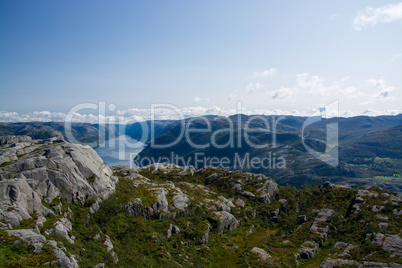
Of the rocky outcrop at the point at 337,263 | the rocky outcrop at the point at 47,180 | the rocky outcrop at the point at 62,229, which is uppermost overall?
the rocky outcrop at the point at 47,180

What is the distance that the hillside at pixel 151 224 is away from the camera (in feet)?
98.4

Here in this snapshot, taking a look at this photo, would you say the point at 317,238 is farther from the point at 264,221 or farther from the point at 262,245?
the point at 264,221

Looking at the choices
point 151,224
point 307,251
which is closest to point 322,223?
point 307,251

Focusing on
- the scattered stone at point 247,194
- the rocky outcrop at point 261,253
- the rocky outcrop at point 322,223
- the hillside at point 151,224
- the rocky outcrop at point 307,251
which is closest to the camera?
the hillside at point 151,224

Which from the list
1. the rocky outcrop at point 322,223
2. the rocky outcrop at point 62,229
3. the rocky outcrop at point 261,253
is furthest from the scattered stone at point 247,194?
the rocky outcrop at point 62,229

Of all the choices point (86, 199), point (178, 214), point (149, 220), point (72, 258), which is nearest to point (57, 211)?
point (86, 199)

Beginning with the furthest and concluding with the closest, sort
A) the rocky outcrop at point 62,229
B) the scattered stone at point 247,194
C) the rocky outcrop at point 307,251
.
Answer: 1. the scattered stone at point 247,194
2. the rocky outcrop at point 307,251
3. the rocky outcrop at point 62,229

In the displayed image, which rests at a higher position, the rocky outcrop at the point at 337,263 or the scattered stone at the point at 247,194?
the rocky outcrop at the point at 337,263

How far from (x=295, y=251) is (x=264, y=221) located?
80.3 ft

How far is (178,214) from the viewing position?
2320 inches

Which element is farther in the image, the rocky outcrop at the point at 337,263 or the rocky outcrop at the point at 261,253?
the rocky outcrop at the point at 261,253

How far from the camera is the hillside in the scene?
30.0 meters

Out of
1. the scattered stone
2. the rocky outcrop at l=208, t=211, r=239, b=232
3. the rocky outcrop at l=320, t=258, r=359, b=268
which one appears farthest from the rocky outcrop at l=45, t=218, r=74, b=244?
the scattered stone

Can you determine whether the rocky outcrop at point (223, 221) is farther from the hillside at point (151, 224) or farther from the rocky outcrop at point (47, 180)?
the rocky outcrop at point (47, 180)
